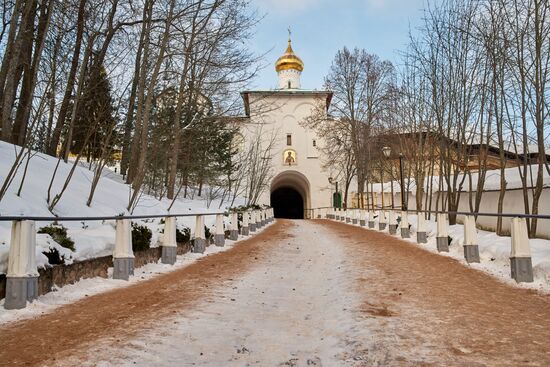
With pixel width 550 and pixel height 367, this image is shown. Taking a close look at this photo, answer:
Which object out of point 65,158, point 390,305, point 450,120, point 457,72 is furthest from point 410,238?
point 65,158

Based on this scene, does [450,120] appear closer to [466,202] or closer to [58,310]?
[466,202]

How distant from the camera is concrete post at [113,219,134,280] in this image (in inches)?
293

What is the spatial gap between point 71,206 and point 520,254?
9.46 meters

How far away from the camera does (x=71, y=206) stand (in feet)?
35.3

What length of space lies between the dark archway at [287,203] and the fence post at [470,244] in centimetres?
5646

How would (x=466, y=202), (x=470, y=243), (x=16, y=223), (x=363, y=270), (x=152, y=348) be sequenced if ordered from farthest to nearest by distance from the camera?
(x=466, y=202) → (x=470, y=243) → (x=363, y=270) → (x=16, y=223) → (x=152, y=348)

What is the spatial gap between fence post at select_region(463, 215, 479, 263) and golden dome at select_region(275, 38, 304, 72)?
50152 mm

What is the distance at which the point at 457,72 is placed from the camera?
1617 cm

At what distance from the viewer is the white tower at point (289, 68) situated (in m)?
57.1

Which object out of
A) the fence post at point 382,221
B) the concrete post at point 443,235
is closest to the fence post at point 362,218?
the fence post at point 382,221

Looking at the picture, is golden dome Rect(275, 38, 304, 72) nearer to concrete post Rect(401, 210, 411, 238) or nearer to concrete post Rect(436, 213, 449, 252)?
concrete post Rect(401, 210, 411, 238)

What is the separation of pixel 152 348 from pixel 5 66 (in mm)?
12588

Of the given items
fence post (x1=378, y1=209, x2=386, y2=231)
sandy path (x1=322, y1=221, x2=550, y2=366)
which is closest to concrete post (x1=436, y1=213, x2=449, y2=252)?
sandy path (x1=322, y1=221, x2=550, y2=366)

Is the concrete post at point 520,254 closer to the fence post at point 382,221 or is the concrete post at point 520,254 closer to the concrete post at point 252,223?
the fence post at point 382,221
